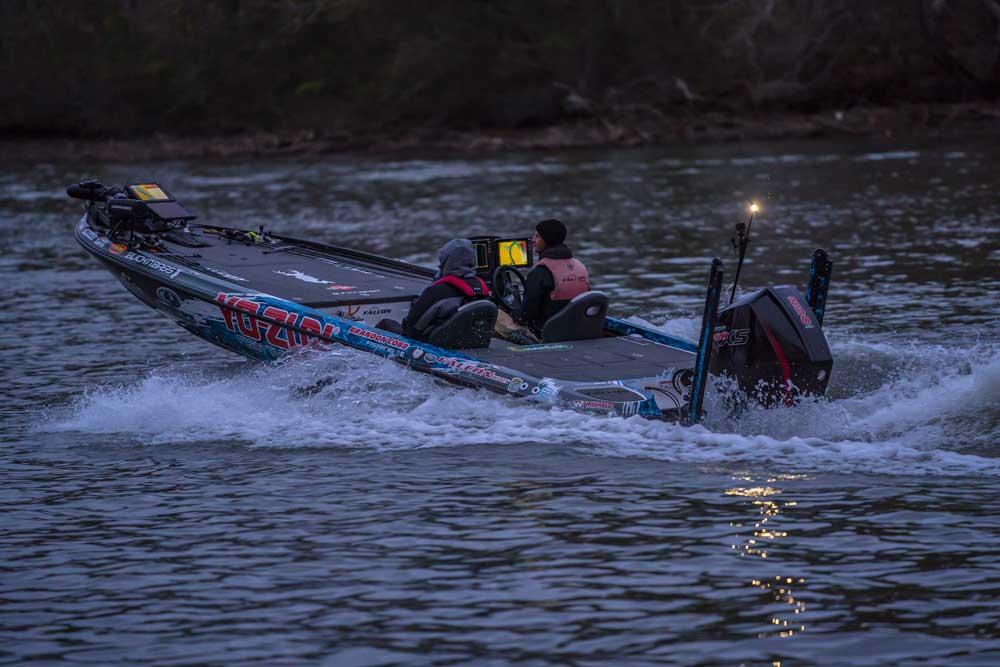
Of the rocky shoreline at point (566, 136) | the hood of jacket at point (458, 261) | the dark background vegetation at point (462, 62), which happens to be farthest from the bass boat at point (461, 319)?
the dark background vegetation at point (462, 62)

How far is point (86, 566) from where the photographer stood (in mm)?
8070

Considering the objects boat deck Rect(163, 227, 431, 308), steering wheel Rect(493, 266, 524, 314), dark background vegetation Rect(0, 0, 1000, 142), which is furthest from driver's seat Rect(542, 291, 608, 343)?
dark background vegetation Rect(0, 0, 1000, 142)

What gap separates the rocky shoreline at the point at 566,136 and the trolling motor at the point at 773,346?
111ft

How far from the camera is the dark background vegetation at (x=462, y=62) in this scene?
49031 millimetres

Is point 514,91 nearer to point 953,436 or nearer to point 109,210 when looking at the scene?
point 109,210

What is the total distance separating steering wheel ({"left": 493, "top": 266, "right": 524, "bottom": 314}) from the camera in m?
12.6

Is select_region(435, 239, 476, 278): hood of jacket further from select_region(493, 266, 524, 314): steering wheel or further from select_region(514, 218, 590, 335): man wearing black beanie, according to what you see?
select_region(493, 266, 524, 314): steering wheel

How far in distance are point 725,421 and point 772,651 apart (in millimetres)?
3683

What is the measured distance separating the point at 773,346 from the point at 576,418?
1.46 m

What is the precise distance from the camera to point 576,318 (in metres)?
11.9

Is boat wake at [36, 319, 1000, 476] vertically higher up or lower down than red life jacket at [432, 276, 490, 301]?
lower down

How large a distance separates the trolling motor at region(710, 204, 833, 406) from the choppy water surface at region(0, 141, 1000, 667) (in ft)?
0.63

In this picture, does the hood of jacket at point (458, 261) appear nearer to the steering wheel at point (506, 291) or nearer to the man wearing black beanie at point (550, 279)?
the man wearing black beanie at point (550, 279)

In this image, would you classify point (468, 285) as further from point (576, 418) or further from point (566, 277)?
point (576, 418)
